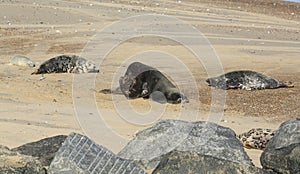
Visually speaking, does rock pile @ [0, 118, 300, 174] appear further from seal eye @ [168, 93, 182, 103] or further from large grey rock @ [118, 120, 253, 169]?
Result: seal eye @ [168, 93, 182, 103]

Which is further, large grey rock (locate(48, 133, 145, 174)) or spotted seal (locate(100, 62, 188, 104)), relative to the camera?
spotted seal (locate(100, 62, 188, 104))

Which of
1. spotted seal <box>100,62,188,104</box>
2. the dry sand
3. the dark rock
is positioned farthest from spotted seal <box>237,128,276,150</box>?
spotted seal <box>100,62,188,104</box>

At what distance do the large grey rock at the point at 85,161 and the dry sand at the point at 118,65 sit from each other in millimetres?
1897

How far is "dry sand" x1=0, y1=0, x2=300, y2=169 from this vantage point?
31.4 feet

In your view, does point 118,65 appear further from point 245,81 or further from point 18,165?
point 18,165

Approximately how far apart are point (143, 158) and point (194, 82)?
290 inches

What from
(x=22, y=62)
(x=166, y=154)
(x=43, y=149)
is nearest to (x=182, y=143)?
(x=166, y=154)

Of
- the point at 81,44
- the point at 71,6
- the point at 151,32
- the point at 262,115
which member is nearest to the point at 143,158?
the point at 262,115

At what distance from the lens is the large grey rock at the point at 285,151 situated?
5.93m

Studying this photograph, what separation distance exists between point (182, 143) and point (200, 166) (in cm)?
128

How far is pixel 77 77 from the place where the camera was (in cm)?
1369

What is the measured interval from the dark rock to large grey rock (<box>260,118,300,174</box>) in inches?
79.3

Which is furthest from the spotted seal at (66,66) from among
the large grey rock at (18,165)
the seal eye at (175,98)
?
the large grey rock at (18,165)

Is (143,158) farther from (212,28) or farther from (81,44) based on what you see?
(212,28)
